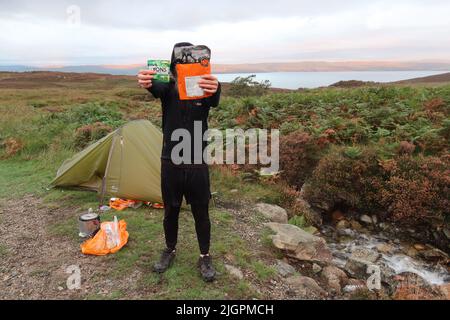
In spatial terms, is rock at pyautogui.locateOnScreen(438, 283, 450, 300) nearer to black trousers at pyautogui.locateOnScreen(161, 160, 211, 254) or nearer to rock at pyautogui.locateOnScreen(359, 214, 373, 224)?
rock at pyautogui.locateOnScreen(359, 214, 373, 224)

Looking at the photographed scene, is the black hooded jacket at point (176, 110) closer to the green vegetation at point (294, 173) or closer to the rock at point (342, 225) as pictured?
the green vegetation at point (294, 173)

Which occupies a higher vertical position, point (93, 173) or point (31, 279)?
point (93, 173)

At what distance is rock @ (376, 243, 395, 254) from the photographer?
7.65 meters

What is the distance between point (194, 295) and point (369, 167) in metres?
6.18

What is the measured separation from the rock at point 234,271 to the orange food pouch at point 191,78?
2.64m

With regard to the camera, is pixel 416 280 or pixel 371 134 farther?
pixel 371 134

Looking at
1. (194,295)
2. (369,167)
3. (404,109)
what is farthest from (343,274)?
(404,109)

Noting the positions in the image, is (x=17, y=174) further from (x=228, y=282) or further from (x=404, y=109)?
(x=404, y=109)

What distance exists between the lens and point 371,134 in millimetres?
10617

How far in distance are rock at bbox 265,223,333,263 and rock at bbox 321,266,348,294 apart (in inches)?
10.0

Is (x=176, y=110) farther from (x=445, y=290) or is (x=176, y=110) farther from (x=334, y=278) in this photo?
(x=445, y=290)

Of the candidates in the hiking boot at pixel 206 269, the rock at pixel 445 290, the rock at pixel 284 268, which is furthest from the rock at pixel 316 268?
the rock at pixel 445 290
